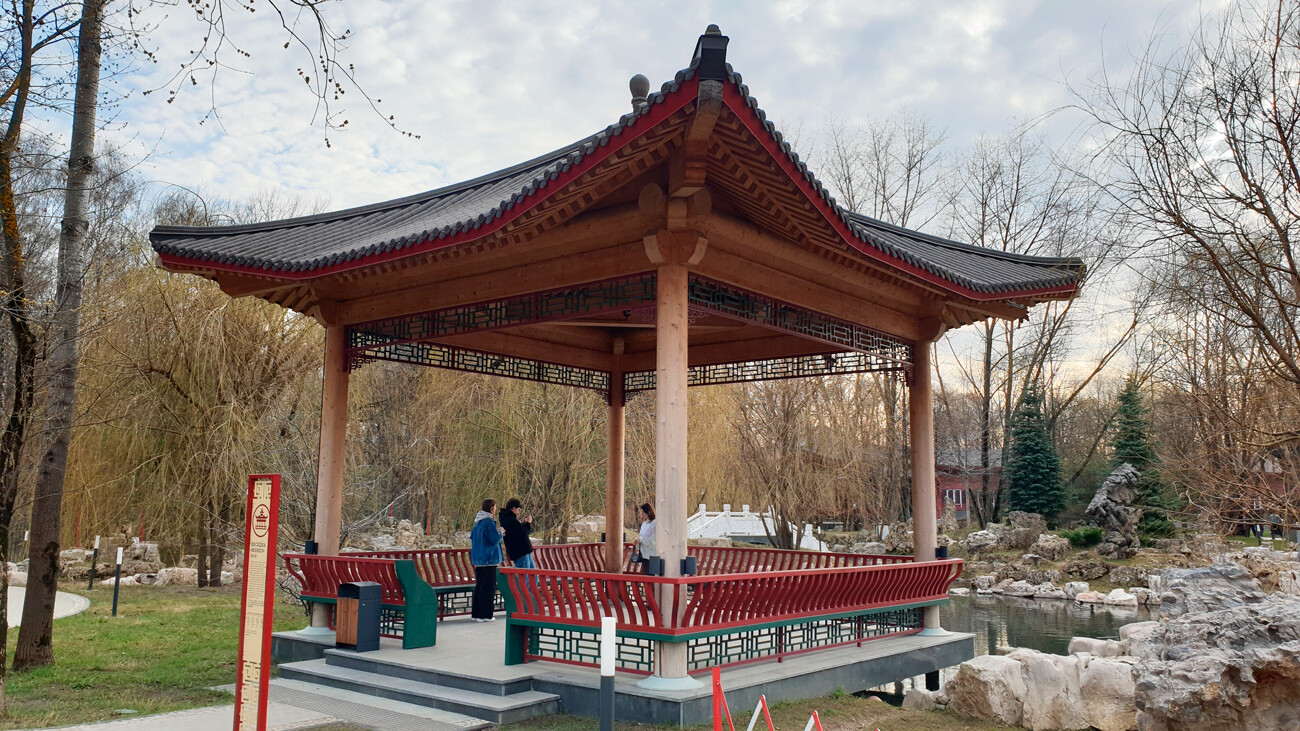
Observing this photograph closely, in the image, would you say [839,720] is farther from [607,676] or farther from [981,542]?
[981,542]

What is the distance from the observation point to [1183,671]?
6031 millimetres

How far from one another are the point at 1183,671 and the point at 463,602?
7.19 metres

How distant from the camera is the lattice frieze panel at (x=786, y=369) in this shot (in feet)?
32.6

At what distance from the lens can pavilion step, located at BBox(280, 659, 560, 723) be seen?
6.49m

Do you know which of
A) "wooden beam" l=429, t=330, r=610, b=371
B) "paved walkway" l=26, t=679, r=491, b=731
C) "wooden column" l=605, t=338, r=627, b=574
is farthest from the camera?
"wooden column" l=605, t=338, r=627, b=574

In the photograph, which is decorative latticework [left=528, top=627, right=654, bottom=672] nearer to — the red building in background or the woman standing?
the woman standing

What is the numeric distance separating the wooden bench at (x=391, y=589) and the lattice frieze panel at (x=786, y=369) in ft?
10.5

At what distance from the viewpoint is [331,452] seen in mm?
9180

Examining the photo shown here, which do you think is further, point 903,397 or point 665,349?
point 903,397

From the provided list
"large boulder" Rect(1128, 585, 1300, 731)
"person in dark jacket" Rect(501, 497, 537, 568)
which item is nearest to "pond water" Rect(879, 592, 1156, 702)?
"large boulder" Rect(1128, 585, 1300, 731)

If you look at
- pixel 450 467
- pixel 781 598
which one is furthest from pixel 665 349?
pixel 450 467

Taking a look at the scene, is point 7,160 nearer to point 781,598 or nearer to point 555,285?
point 555,285

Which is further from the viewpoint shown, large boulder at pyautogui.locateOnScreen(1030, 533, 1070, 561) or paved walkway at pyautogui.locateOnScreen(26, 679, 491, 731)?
large boulder at pyautogui.locateOnScreen(1030, 533, 1070, 561)

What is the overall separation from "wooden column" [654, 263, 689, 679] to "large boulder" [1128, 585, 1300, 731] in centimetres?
317
